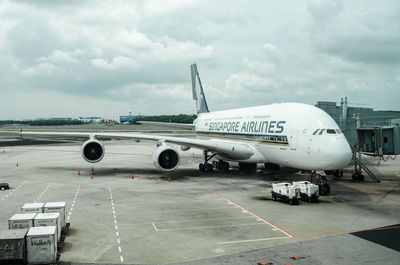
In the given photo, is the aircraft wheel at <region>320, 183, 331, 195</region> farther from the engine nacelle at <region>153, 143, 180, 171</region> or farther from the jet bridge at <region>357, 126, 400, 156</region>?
the engine nacelle at <region>153, 143, 180, 171</region>

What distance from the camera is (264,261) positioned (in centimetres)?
1083

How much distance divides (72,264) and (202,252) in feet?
13.7

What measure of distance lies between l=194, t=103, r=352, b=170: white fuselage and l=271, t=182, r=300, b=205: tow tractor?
234 centimetres

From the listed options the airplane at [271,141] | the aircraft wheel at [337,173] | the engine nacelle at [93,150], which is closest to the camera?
the airplane at [271,141]

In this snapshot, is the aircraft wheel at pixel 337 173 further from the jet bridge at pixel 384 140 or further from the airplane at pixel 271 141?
the airplane at pixel 271 141

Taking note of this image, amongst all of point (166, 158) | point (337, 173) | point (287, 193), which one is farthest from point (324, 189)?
point (166, 158)

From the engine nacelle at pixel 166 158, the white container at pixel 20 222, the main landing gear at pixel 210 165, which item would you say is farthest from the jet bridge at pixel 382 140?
the white container at pixel 20 222

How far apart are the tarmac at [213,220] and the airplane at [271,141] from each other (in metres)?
2.12

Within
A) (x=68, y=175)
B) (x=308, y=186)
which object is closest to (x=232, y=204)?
(x=308, y=186)

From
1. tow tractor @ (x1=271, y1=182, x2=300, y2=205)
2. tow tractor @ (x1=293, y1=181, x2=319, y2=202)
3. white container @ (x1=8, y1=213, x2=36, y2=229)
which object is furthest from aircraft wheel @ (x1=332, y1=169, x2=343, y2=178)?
white container @ (x1=8, y1=213, x2=36, y2=229)

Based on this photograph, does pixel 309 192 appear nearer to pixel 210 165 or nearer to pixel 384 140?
pixel 384 140

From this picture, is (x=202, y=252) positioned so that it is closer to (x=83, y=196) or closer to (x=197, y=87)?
(x=83, y=196)

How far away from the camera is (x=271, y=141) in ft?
78.2

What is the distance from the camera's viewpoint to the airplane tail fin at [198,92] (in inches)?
1740
